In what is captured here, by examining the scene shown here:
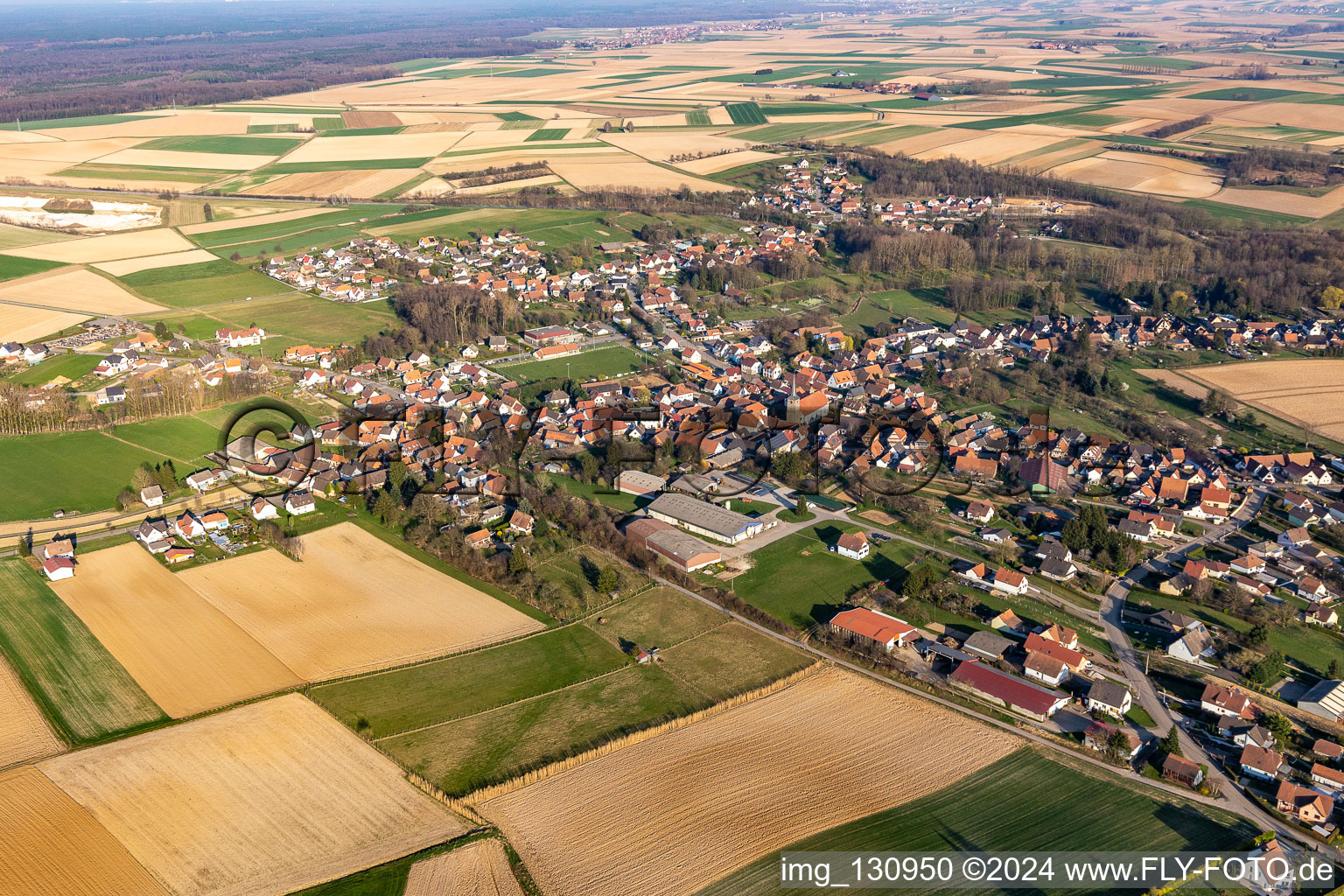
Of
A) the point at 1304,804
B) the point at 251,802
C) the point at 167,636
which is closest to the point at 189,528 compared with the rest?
the point at 167,636

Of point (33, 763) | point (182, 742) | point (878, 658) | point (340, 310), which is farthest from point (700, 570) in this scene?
point (340, 310)

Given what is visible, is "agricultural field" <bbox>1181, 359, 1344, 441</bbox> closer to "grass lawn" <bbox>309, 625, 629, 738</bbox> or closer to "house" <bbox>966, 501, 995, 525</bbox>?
"house" <bbox>966, 501, 995, 525</bbox>

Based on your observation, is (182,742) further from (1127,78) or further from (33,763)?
(1127,78)

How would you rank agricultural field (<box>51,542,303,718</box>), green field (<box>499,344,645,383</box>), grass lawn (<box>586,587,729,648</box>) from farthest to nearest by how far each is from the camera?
1. green field (<box>499,344,645,383</box>)
2. grass lawn (<box>586,587,729,648</box>)
3. agricultural field (<box>51,542,303,718</box>)

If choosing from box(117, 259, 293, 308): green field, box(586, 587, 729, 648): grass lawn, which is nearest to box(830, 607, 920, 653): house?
box(586, 587, 729, 648): grass lawn

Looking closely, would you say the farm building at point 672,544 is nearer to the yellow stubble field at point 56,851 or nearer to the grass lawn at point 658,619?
the grass lawn at point 658,619
